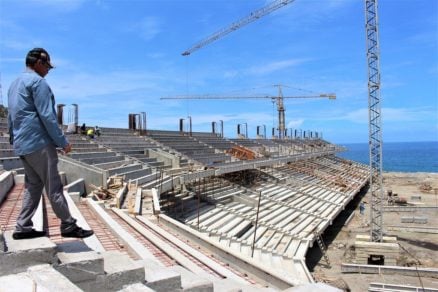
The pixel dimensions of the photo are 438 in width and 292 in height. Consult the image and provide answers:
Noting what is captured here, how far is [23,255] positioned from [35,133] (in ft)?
3.62

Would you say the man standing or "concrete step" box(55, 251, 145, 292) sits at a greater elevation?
the man standing

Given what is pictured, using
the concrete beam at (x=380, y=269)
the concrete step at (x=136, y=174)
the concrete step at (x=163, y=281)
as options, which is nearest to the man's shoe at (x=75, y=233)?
the concrete step at (x=163, y=281)

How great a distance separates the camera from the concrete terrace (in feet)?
11.7

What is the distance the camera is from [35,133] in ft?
12.7

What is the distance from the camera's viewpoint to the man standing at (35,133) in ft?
12.7

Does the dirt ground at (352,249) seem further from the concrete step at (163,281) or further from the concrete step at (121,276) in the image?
the concrete step at (121,276)

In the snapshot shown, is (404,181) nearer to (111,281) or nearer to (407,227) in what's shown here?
(407,227)

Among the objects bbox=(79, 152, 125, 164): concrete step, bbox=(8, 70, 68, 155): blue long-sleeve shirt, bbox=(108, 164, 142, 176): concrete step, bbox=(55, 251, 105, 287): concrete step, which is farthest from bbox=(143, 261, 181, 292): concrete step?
bbox=(79, 152, 125, 164): concrete step

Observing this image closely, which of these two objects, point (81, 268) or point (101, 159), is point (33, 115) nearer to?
point (81, 268)

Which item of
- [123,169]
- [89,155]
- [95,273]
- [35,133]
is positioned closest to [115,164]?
[89,155]

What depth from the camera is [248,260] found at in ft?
24.7

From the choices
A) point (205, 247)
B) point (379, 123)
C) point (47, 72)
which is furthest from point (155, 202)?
point (379, 123)

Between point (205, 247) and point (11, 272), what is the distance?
6.15 m

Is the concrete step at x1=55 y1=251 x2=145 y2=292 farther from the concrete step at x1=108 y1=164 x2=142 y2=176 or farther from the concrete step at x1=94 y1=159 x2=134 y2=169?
the concrete step at x1=94 y1=159 x2=134 y2=169
